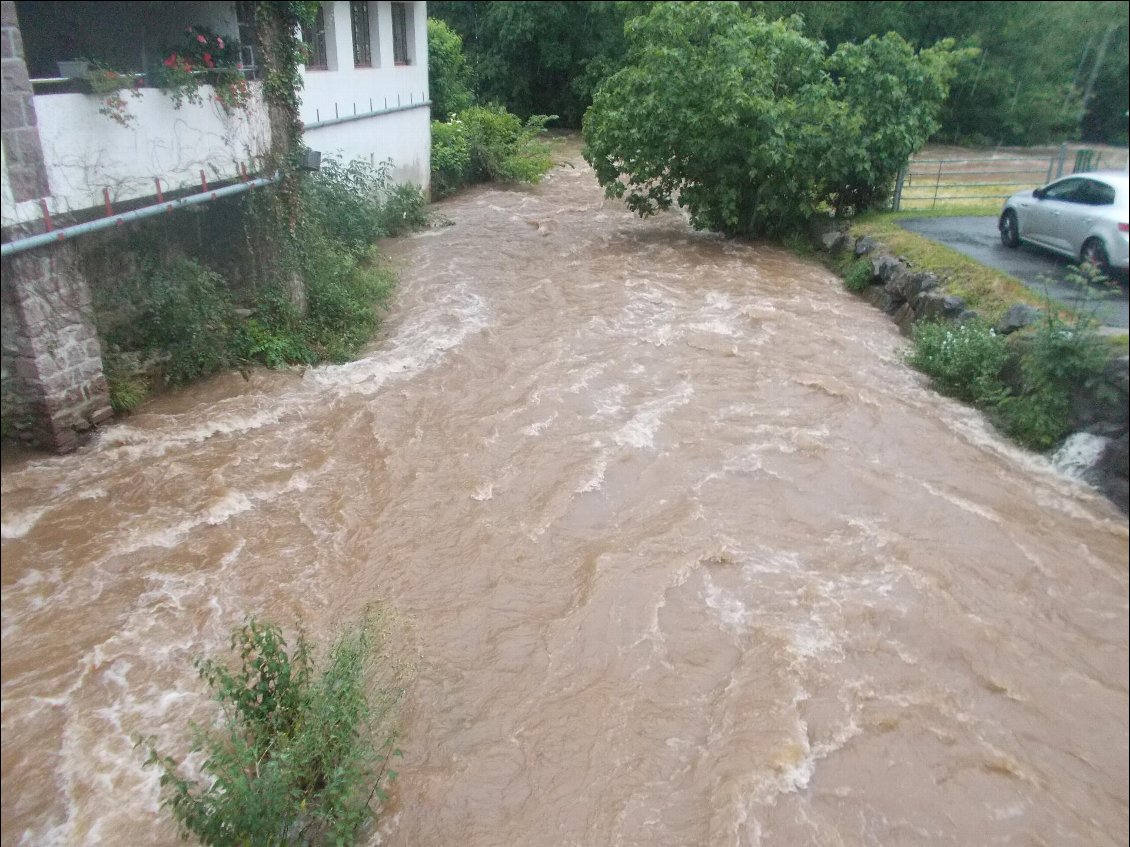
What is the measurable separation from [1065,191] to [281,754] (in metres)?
8.92

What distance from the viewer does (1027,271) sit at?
877cm

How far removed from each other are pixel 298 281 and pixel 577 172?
1382cm

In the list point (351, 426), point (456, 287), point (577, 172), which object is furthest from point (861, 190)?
point (351, 426)

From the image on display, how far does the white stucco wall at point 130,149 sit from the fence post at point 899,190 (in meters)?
11.0

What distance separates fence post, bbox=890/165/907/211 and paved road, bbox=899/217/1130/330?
0.87m

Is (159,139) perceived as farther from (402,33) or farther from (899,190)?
(402,33)

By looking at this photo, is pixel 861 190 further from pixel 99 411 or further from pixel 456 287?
pixel 99 411

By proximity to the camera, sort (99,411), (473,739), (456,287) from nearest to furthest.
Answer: (99,411), (473,739), (456,287)

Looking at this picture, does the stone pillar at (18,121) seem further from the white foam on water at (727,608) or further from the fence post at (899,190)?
the fence post at (899,190)

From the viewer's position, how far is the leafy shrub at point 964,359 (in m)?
7.25

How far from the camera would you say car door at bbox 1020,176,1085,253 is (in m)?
8.22

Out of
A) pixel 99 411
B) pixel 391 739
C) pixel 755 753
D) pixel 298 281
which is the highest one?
pixel 99 411

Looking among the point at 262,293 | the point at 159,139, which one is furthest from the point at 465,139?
the point at 159,139

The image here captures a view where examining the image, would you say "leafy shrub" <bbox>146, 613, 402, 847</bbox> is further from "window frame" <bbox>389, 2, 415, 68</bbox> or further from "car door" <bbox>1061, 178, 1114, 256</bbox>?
"window frame" <bbox>389, 2, 415, 68</bbox>
